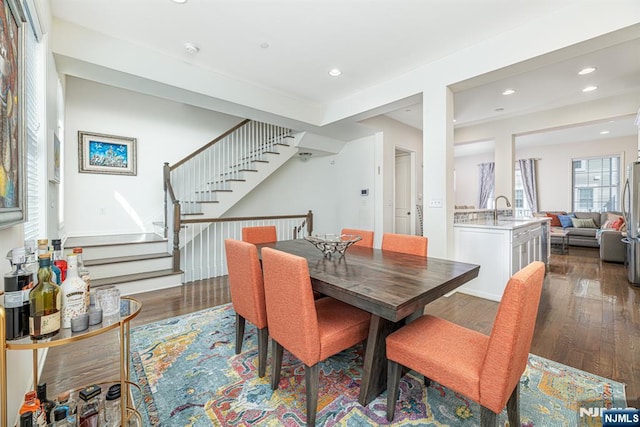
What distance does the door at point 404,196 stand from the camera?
618 cm

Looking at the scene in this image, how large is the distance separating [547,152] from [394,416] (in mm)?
9532

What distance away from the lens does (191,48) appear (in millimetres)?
2973

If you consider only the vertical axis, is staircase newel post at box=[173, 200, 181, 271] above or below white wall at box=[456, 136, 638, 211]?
below

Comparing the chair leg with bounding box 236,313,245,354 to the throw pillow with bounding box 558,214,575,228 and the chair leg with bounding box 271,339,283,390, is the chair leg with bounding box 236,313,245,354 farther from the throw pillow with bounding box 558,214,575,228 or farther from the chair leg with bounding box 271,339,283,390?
the throw pillow with bounding box 558,214,575,228

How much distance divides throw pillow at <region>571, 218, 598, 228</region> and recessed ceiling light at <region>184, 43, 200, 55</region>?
28.9ft

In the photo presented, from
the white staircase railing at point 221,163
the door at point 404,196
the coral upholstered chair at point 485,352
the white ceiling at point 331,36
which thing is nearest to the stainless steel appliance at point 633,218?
the white ceiling at point 331,36

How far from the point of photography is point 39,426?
102cm

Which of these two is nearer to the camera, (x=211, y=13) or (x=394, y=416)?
(x=394, y=416)

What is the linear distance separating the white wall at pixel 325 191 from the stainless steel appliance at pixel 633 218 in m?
3.60

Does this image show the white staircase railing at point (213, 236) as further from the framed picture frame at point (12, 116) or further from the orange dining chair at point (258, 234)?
the framed picture frame at point (12, 116)

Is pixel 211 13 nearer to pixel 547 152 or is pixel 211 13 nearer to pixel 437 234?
pixel 437 234

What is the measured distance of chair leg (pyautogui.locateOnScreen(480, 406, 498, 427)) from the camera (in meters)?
1.11

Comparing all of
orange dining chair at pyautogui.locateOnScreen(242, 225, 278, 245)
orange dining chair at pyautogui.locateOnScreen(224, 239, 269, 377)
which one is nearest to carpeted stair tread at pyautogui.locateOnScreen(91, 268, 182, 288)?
orange dining chair at pyautogui.locateOnScreen(242, 225, 278, 245)

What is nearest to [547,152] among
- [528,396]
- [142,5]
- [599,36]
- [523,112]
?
[523,112]
